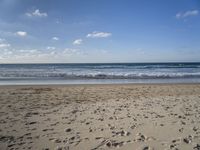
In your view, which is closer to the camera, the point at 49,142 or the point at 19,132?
the point at 49,142

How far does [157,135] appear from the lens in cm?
396

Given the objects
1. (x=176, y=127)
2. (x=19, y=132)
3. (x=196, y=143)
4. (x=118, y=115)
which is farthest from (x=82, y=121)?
(x=196, y=143)

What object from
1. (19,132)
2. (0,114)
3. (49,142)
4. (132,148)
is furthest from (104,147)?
(0,114)

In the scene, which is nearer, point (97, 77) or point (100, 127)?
point (100, 127)

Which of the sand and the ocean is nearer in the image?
the sand

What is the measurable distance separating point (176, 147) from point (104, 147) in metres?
1.24

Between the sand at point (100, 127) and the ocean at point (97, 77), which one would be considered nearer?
the sand at point (100, 127)

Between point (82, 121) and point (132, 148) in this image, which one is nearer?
point (132, 148)

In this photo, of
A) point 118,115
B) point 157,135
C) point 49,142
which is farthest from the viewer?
point 118,115

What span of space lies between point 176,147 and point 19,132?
3.10 m

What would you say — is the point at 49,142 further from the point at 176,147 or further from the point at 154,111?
the point at 154,111

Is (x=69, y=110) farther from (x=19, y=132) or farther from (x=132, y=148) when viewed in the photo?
(x=132, y=148)

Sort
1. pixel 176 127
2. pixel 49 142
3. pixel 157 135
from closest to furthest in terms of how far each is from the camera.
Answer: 1. pixel 49 142
2. pixel 157 135
3. pixel 176 127

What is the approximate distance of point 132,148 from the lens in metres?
3.39
